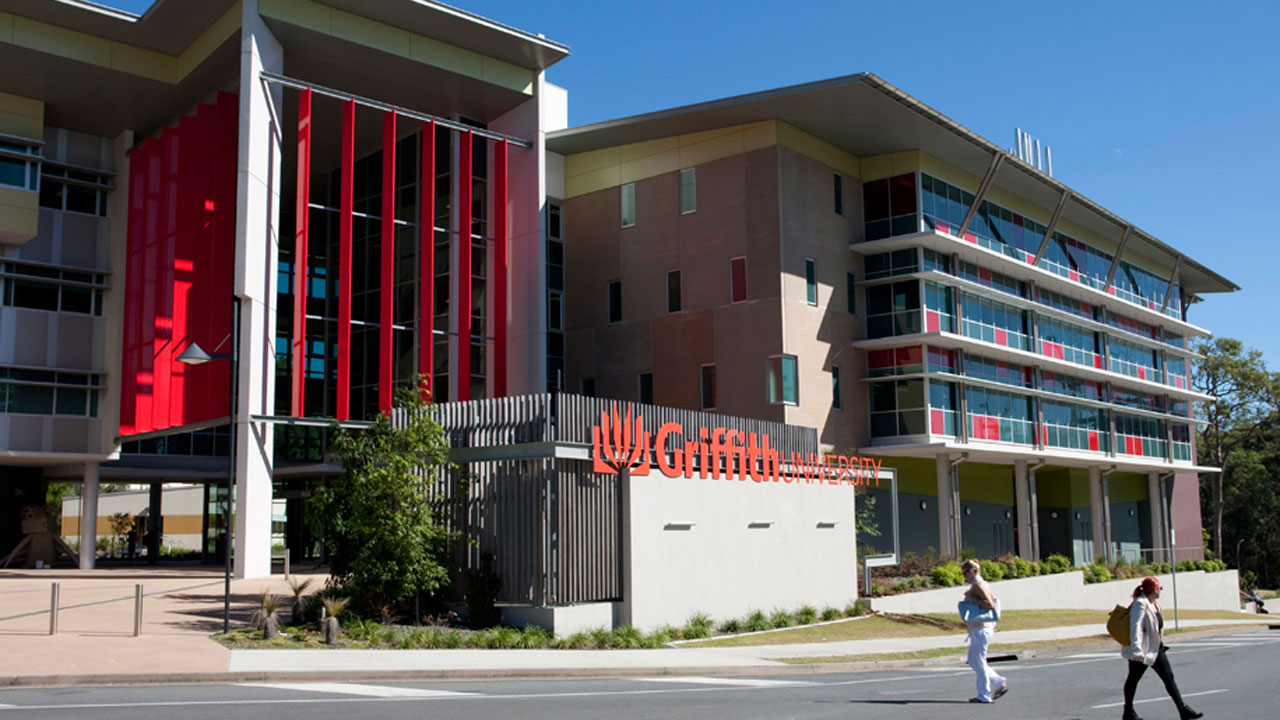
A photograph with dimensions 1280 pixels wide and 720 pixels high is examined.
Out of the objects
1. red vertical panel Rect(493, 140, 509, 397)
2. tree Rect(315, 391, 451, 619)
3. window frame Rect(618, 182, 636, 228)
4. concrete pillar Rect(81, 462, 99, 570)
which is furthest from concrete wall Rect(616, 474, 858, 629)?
concrete pillar Rect(81, 462, 99, 570)

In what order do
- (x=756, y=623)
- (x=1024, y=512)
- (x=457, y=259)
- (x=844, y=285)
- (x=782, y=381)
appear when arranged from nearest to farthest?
(x=756, y=623), (x=457, y=259), (x=782, y=381), (x=844, y=285), (x=1024, y=512)

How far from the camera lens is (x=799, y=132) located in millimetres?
43438

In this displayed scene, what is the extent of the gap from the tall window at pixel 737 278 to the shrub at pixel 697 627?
754 inches

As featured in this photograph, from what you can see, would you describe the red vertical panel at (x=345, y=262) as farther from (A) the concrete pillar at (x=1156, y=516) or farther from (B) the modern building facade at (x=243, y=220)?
(A) the concrete pillar at (x=1156, y=516)

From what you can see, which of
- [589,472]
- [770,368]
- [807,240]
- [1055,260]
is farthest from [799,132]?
[589,472]

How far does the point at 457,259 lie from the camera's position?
1617 inches

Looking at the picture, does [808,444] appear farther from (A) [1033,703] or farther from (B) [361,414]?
(B) [361,414]

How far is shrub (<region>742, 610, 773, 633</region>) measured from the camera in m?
26.6

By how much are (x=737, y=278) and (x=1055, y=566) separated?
18.3 meters

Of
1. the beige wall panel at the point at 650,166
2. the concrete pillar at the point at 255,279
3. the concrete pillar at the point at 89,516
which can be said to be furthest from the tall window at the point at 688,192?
the concrete pillar at the point at 89,516

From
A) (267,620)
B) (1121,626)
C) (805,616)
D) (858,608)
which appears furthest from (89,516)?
(1121,626)

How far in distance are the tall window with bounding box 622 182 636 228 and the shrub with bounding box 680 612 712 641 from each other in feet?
78.3

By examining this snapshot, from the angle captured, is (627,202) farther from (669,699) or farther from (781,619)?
(669,699)

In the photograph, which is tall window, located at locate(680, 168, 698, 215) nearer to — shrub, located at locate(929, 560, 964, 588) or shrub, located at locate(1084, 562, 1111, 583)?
shrub, located at locate(929, 560, 964, 588)
